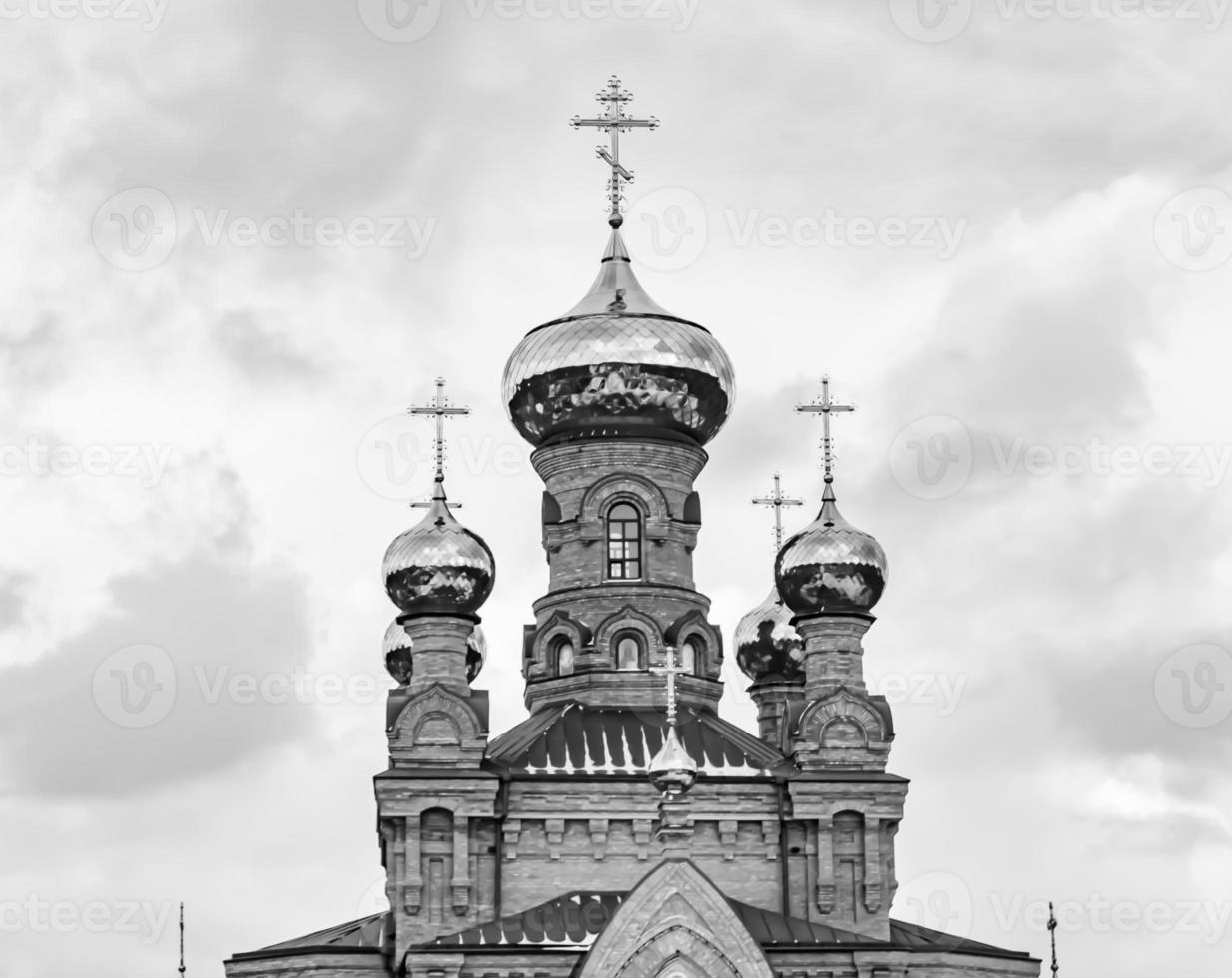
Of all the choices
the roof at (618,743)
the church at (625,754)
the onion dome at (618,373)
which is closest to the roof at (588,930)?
the church at (625,754)

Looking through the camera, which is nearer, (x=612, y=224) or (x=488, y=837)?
(x=488, y=837)

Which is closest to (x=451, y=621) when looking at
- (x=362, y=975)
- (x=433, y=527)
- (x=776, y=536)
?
(x=433, y=527)

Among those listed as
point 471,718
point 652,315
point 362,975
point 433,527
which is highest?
point 652,315

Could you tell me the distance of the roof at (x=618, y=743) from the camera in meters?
50.2

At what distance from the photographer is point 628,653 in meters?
52.3

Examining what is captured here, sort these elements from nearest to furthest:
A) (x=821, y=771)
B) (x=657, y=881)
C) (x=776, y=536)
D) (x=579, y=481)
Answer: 1. (x=657, y=881)
2. (x=821, y=771)
3. (x=579, y=481)
4. (x=776, y=536)

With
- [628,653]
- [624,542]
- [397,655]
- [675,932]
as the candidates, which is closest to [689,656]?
[628,653]

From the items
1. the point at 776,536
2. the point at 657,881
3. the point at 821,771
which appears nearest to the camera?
the point at 657,881

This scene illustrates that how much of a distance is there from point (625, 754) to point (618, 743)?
1.15ft

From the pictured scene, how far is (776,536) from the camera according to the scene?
61.1 m

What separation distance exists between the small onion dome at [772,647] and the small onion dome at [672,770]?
39.6 ft

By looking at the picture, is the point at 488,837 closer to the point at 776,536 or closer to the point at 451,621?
the point at 451,621

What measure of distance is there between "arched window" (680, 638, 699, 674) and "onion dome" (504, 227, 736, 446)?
10.3 feet

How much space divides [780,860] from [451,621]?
566 centimetres
